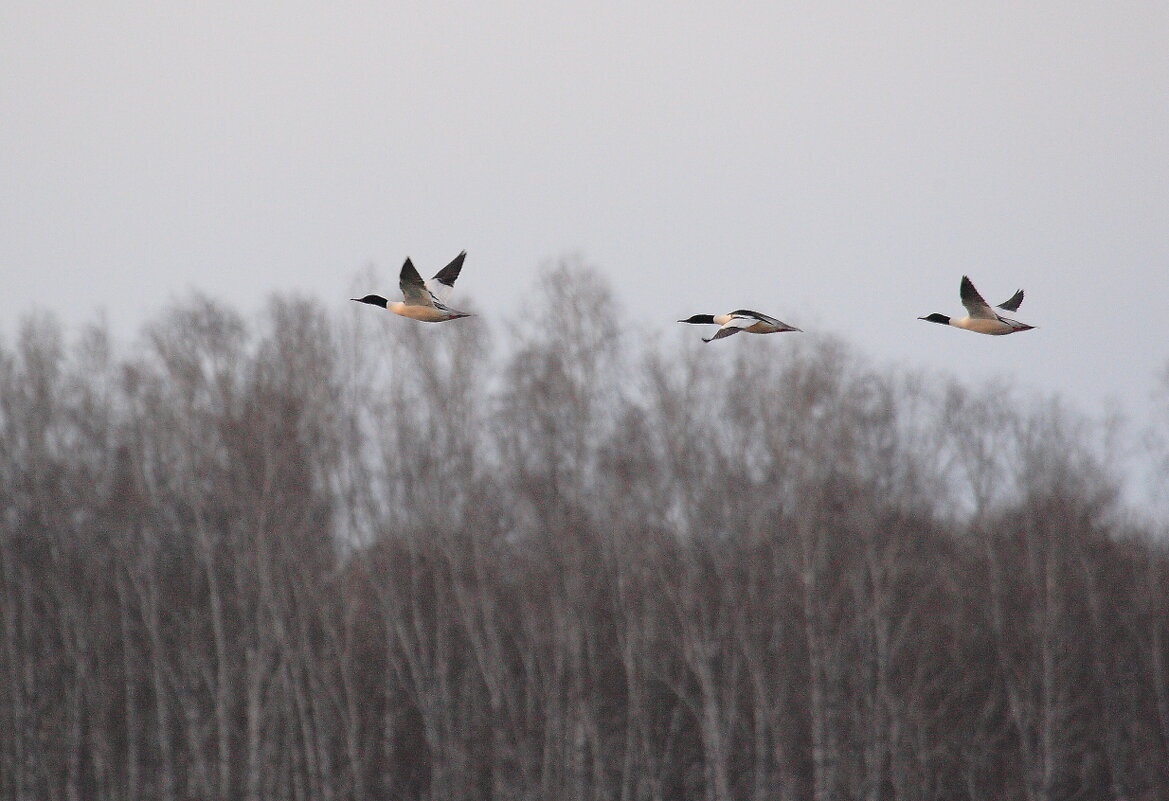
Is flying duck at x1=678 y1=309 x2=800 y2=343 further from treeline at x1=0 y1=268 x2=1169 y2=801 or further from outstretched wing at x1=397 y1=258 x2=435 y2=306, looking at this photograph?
treeline at x1=0 y1=268 x2=1169 y2=801

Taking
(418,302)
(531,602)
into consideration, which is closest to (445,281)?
(418,302)

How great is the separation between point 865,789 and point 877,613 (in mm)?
3002

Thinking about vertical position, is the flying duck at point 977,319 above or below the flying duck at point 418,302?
below

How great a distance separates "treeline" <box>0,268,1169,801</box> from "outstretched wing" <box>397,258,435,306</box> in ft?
53.1

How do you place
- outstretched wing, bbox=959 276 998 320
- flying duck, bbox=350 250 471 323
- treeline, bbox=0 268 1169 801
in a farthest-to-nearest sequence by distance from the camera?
1. treeline, bbox=0 268 1169 801
2. outstretched wing, bbox=959 276 998 320
3. flying duck, bbox=350 250 471 323

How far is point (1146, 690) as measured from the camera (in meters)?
30.9

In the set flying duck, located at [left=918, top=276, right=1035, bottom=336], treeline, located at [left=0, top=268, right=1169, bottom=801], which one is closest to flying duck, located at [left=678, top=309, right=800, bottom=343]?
flying duck, located at [left=918, top=276, right=1035, bottom=336]

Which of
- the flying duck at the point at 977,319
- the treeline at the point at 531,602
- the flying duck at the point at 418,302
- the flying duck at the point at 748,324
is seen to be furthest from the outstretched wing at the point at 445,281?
the treeline at the point at 531,602

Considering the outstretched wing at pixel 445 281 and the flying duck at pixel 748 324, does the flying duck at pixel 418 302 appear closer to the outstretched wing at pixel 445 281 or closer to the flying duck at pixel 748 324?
the outstretched wing at pixel 445 281

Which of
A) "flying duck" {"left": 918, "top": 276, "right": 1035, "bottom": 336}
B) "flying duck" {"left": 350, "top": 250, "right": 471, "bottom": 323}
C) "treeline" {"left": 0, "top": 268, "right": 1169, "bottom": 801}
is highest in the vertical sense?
"flying duck" {"left": 350, "top": 250, "right": 471, "bottom": 323}

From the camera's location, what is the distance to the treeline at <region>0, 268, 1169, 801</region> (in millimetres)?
28406

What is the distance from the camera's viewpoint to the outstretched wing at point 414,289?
12.4 meters

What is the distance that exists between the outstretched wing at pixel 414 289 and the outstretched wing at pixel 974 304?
430cm

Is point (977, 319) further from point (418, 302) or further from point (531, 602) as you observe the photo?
point (531, 602)
